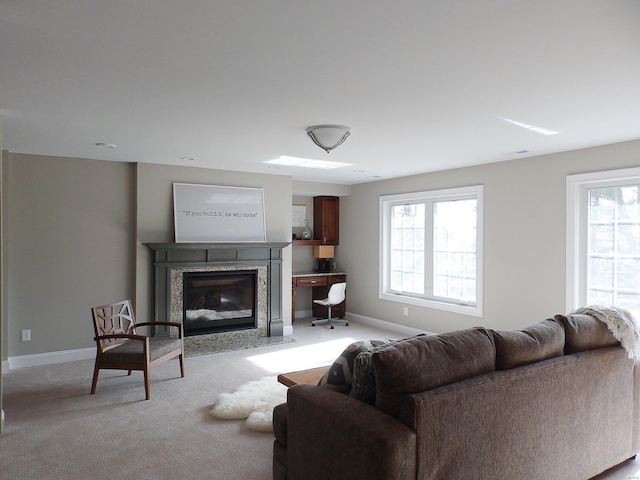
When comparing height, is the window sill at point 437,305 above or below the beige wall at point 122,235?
below

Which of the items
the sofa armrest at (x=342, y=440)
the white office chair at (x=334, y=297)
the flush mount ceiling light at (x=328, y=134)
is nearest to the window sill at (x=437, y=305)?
the white office chair at (x=334, y=297)

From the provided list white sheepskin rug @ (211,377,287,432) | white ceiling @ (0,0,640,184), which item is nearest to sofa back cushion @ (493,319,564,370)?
white ceiling @ (0,0,640,184)

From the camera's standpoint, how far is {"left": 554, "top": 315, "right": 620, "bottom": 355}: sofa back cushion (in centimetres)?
258

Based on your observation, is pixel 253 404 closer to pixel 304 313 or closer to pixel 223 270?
pixel 223 270

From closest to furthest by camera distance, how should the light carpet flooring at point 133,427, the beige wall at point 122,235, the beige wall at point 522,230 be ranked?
1. the light carpet flooring at point 133,427
2. the beige wall at point 522,230
3. the beige wall at point 122,235

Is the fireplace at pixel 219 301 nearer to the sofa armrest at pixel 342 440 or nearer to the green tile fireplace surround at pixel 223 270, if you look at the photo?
the green tile fireplace surround at pixel 223 270

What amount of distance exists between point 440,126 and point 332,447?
275 centimetres

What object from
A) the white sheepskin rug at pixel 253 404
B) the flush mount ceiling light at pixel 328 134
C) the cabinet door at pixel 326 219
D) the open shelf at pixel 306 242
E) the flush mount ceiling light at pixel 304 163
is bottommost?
the white sheepskin rug at pixel 253 404

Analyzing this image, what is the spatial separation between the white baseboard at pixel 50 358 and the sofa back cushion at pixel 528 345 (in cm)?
495

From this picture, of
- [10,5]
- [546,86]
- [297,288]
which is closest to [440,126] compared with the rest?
[546,86]

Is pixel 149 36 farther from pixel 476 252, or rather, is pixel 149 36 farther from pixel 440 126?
pixel 476 252

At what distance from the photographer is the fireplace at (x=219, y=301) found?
6070 mm

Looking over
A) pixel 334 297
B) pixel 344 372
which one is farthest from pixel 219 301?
pixel 344 372

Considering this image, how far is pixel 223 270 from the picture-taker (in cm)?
624
